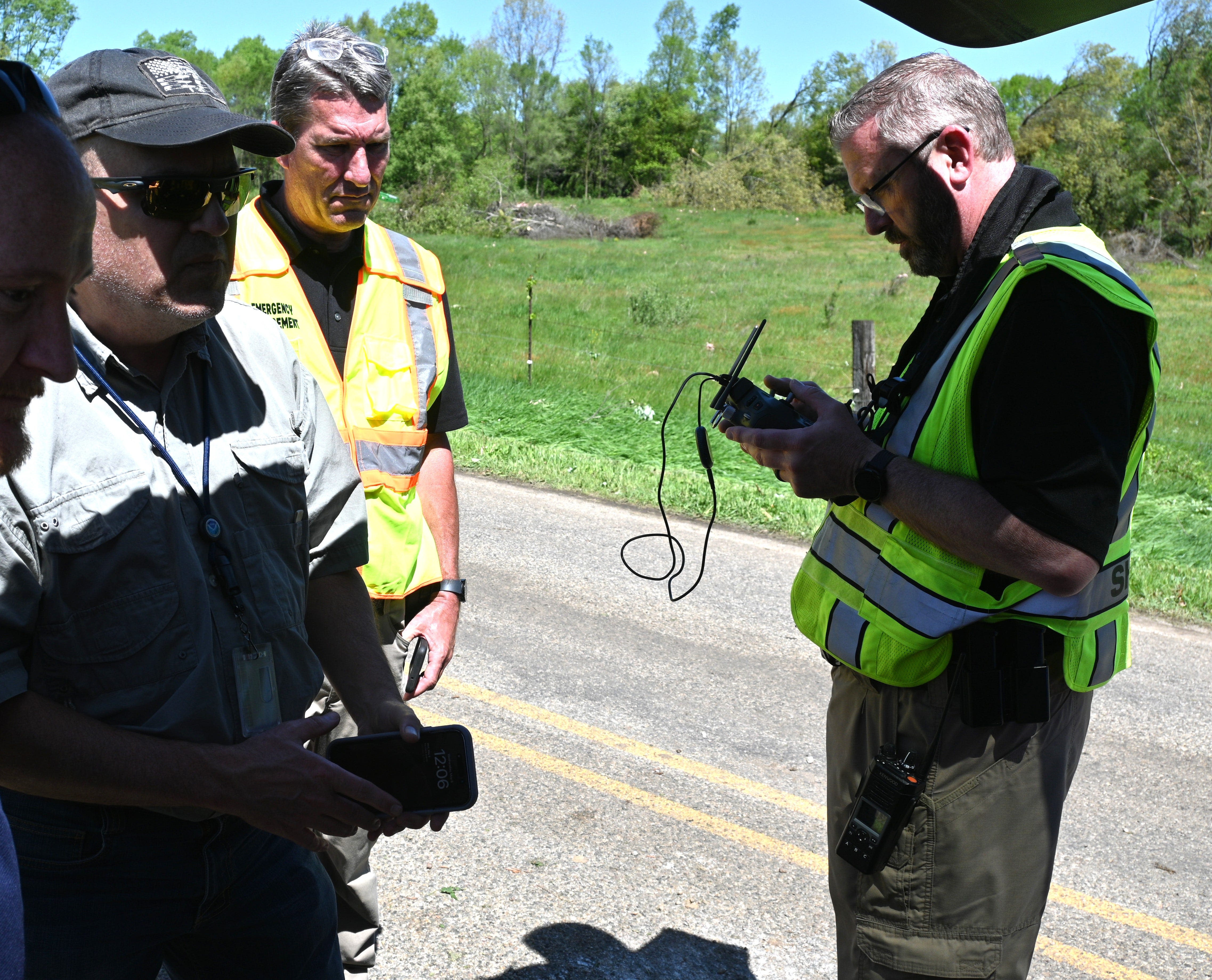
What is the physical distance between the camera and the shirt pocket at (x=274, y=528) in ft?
6.52

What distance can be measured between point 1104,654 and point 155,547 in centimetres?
192

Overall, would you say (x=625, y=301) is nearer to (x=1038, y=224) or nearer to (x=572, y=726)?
(x=572, y=726)

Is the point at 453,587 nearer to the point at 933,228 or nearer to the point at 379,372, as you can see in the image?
the point at 379,372

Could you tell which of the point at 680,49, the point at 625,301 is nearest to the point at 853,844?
the point at 625,301

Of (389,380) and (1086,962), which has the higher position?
(389,380)

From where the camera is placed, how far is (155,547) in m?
1.84

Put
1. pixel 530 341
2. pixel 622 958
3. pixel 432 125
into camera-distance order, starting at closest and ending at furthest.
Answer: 1. pixel 622 958
2. pixel 530 341
3. pixel 432 125

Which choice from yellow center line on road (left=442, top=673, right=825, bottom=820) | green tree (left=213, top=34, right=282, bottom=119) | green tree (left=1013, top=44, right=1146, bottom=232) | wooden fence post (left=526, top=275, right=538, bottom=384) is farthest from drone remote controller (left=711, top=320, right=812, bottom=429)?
green tree (left=213, top=34, right=282, bottom=119)

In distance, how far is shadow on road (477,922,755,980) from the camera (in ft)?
10.8

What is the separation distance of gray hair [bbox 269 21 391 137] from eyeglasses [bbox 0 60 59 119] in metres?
1.82

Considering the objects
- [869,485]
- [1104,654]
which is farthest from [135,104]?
[1104,654]

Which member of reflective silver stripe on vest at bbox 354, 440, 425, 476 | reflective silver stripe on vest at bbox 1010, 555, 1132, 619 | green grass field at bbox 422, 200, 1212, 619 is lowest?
green grass field at bbox 422, 200, 1212, 619

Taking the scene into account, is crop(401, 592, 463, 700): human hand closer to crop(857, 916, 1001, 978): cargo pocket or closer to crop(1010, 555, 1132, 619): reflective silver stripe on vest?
crop(857, 916, 1001, 978): cargo pocket

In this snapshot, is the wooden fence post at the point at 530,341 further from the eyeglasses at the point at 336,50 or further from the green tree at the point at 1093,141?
the green tree at the point at 1093,141
